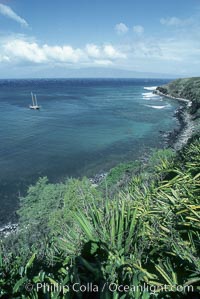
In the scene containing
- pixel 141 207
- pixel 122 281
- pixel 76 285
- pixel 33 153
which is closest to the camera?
pixel 76 285

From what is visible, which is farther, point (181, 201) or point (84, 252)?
point (181, 201)

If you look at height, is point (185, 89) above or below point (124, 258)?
below

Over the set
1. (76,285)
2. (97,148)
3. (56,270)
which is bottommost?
(97,148)

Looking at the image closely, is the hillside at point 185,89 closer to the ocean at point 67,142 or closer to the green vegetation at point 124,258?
the ocean at point 67,142

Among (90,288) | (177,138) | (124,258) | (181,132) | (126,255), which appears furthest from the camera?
(181,132)

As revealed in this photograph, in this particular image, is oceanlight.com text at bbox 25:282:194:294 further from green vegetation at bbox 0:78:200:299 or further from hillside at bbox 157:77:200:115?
hillside at bbox 157:77:200:115

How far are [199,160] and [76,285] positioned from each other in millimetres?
4506

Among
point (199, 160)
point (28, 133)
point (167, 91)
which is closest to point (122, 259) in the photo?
point (199, 160)

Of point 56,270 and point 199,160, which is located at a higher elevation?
point 199,160

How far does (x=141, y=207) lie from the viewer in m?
5.56

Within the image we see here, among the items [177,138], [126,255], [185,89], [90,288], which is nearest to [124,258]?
[126,255]

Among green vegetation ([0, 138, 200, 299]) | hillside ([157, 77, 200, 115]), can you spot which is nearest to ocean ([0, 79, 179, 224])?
green vegetation ([0, 138, 200, 299])

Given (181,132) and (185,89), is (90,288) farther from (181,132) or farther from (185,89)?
(185,89)

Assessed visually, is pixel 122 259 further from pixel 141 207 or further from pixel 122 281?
pixel 141 207
